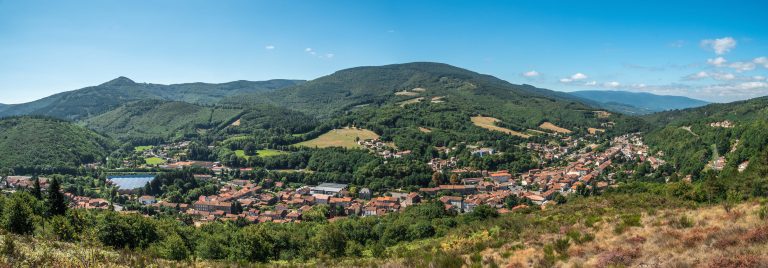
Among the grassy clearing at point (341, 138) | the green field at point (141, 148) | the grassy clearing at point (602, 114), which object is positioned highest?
the grassy clearing at point (602, 114)

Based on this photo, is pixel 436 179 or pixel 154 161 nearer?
pixel 436 179

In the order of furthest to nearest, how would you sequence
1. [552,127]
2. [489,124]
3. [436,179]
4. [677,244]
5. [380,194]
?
1. [552,127]
2. [489,124]
3. [436,179]
4. [380,194]
5. [677,244]

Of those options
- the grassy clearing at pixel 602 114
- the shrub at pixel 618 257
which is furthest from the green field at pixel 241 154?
the grassy clearing at pixel 602 114

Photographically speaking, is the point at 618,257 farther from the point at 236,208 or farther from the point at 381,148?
the point at 381,148

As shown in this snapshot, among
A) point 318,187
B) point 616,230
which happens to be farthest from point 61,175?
point 616,230

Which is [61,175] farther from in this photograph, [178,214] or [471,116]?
[471,116]

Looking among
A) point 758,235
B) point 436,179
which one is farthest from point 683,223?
point 436,179

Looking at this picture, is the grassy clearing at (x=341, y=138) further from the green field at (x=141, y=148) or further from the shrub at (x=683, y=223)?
the shrub at (x=683, y=223)
